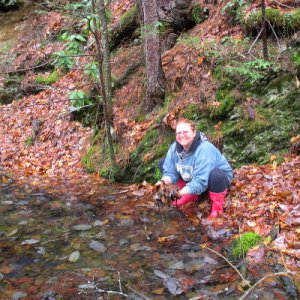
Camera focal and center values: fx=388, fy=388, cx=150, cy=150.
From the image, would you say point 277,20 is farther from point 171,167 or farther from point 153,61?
point 171,167

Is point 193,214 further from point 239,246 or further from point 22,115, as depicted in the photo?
point 22,115

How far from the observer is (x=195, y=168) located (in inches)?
196

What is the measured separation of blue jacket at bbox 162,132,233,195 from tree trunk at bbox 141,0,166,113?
7.69ft

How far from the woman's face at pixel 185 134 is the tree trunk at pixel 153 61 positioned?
2.55 m

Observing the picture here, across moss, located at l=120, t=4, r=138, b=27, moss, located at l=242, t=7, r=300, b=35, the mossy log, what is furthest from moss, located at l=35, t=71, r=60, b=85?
moss, located at l=242, t=7, r=300, b=35

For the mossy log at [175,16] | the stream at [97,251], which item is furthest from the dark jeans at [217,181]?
the mossy log at [175,16]

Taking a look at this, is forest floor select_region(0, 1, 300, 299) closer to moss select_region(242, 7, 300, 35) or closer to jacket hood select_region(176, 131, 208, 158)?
moss select_region(242, 7, 300, 35)

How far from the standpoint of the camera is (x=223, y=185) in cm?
485

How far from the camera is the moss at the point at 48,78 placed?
39.1 ft

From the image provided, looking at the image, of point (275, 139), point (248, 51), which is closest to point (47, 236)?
point (275, 139)

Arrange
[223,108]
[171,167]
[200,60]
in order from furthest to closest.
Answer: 1. [200,60]
2. [223,108]
3. [171,167]

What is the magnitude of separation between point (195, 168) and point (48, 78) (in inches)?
330

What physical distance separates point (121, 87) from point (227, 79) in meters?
2.91

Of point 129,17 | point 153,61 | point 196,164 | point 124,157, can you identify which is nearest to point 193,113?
point 153,61
